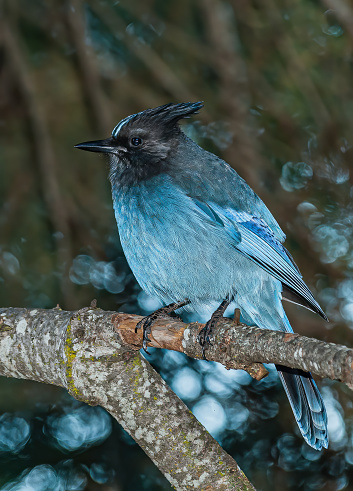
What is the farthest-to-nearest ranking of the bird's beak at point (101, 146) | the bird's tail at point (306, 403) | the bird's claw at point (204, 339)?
the bird's beak at point (101, 146) → the bird's tail at point (306, 403) → the bird's claw at point (204, 339)

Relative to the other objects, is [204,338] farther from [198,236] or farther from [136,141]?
[136,141]

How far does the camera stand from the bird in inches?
153

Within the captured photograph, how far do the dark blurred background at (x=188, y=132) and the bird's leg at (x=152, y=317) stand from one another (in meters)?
0.56

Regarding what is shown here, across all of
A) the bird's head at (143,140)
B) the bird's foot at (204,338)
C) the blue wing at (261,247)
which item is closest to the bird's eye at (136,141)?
the bird's head at (143,140)

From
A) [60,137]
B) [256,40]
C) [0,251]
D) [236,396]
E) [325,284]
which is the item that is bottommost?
[236,396]

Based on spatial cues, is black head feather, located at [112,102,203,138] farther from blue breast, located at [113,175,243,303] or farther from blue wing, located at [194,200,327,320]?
blue wing, located at [194,200,327,320]

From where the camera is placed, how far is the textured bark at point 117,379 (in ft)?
9.67

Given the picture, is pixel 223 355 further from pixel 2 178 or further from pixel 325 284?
pixel 2 178

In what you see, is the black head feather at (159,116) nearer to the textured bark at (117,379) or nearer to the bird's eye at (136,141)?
the bird's eye at (136,141)

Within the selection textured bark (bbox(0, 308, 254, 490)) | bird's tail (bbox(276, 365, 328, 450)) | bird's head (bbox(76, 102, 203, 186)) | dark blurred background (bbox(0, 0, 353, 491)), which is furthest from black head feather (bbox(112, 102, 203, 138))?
bird's tail (bbox(276, 365, 328, 450))

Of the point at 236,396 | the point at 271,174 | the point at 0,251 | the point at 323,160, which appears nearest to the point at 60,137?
the point at 0,251

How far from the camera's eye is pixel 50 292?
15.4ft

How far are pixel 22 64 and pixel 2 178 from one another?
0.85 m

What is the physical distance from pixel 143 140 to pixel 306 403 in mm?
1967
